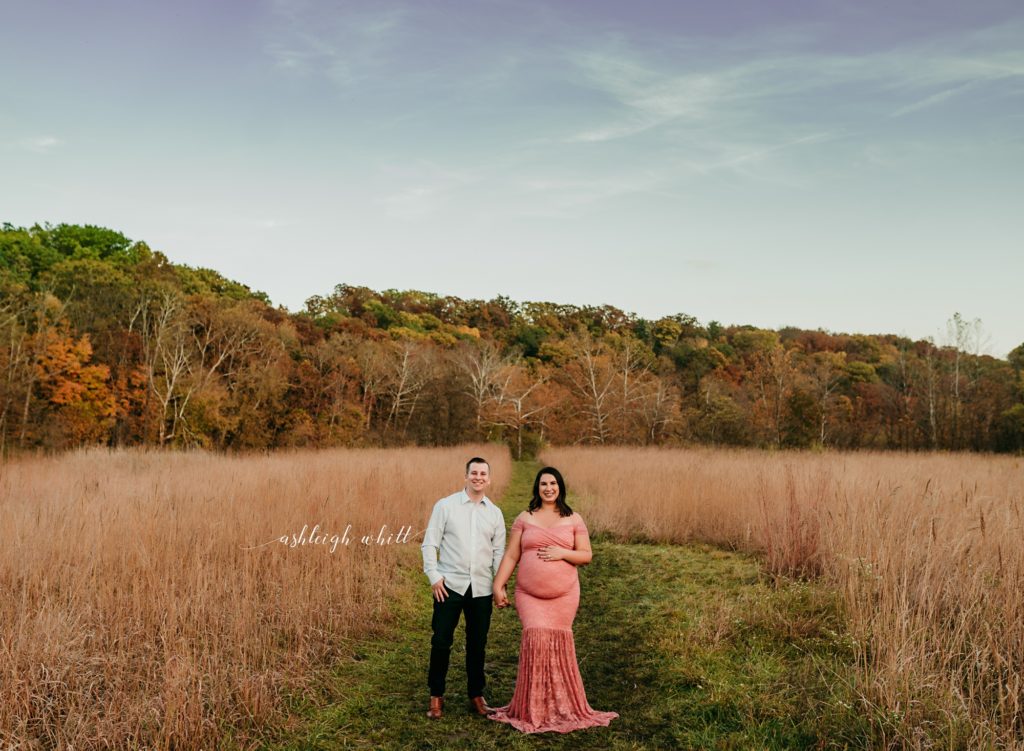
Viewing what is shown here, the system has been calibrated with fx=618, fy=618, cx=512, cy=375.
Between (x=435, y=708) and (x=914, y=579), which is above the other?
(x=914, y=579)

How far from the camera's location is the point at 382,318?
206ft

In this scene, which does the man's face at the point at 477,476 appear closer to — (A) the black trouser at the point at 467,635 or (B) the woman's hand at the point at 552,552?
(B) the woman's hand at the point at 552,552

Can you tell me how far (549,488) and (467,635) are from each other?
119 cm

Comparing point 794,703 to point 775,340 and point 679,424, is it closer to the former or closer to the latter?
point 679,424

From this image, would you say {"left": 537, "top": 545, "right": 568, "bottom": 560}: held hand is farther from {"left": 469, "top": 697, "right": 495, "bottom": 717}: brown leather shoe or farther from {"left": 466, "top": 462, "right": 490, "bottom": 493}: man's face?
{"left": 469, "top": 697, "right": 495, "bottom": 717}: brown leather shoe

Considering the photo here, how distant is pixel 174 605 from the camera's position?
4.84 metres

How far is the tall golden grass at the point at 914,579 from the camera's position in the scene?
3.44 m

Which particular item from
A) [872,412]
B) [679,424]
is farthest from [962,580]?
[872,412]

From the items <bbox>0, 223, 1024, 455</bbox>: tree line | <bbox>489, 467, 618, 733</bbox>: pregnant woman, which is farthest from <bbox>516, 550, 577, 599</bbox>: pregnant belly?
<bbox>0, 223, 1024, 455</bbox>: tree line

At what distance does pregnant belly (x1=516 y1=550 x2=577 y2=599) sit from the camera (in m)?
4.06

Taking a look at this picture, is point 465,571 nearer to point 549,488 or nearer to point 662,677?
point 549,488

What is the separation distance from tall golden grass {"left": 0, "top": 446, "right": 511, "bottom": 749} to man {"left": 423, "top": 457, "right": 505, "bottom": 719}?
1.18 metres

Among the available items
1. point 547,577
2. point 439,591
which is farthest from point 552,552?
point 439,591

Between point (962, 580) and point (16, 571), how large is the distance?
7.70 metres
